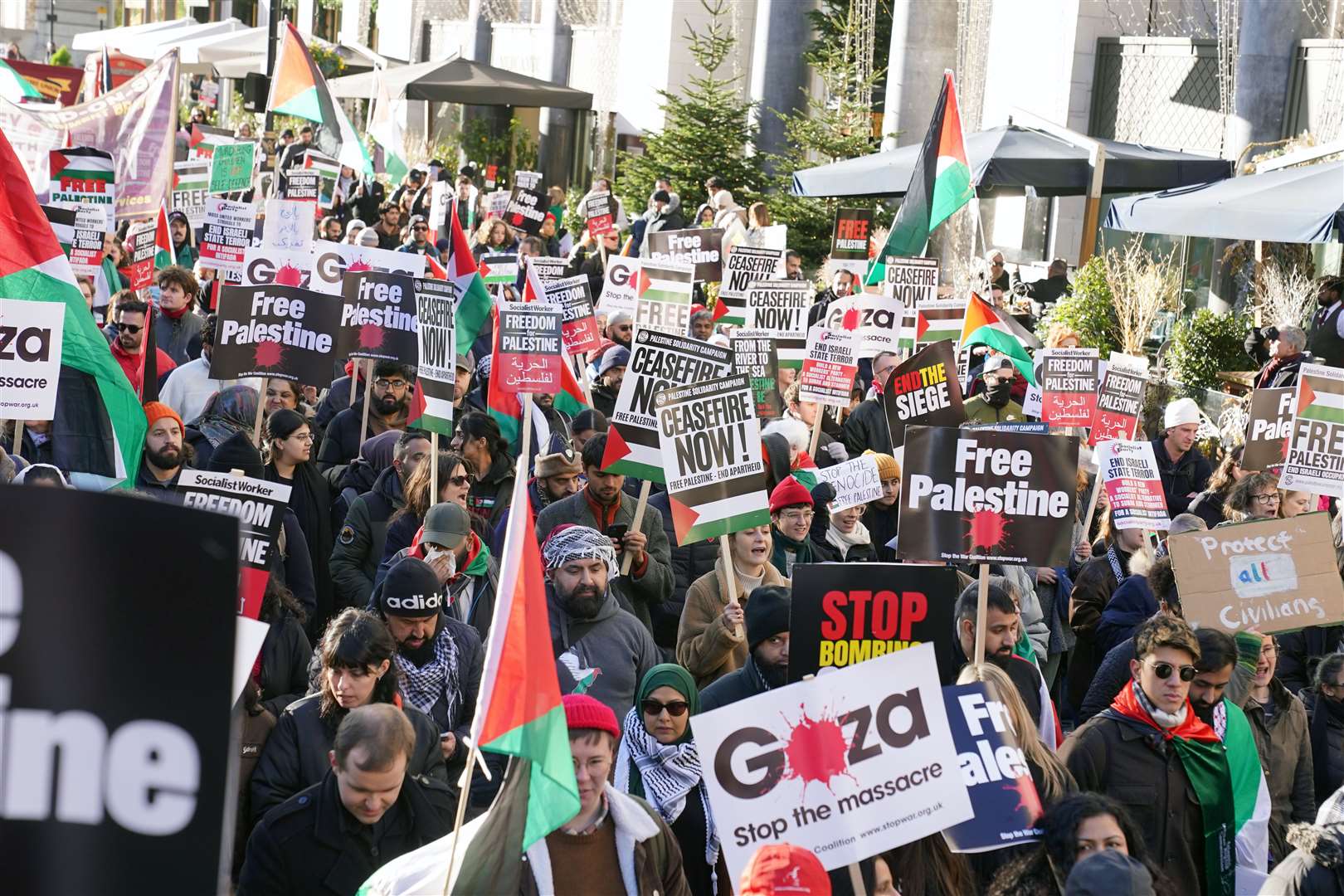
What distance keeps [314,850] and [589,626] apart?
1979mm

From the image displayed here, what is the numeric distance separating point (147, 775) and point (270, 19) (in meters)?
24.6

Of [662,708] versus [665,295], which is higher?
[665,295]

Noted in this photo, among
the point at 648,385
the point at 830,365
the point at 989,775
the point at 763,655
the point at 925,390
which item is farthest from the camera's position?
the point at 830,365

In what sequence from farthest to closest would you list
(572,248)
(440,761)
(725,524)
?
(572,248) < (725,524) < (440,761)

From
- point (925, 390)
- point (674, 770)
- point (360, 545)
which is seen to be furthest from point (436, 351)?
point (674, 770)

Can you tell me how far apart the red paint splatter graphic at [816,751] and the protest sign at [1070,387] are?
6804mm

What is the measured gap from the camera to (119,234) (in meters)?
16.5

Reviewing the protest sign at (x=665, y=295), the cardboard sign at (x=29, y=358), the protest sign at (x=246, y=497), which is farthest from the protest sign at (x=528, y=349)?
the protest sign at (x=246, y=497)

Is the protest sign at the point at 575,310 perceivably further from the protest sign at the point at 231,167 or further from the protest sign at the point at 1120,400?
the protest sign at the point at 231,167

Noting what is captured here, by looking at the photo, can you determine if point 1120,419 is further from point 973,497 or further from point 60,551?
point 60,551

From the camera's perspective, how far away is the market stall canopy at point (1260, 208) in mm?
13102

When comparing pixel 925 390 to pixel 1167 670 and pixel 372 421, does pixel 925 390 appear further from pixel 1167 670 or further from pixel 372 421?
pixel 1167 670

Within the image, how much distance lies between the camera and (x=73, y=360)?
7.91m

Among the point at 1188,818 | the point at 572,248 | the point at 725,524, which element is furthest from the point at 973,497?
the point at 572,248
